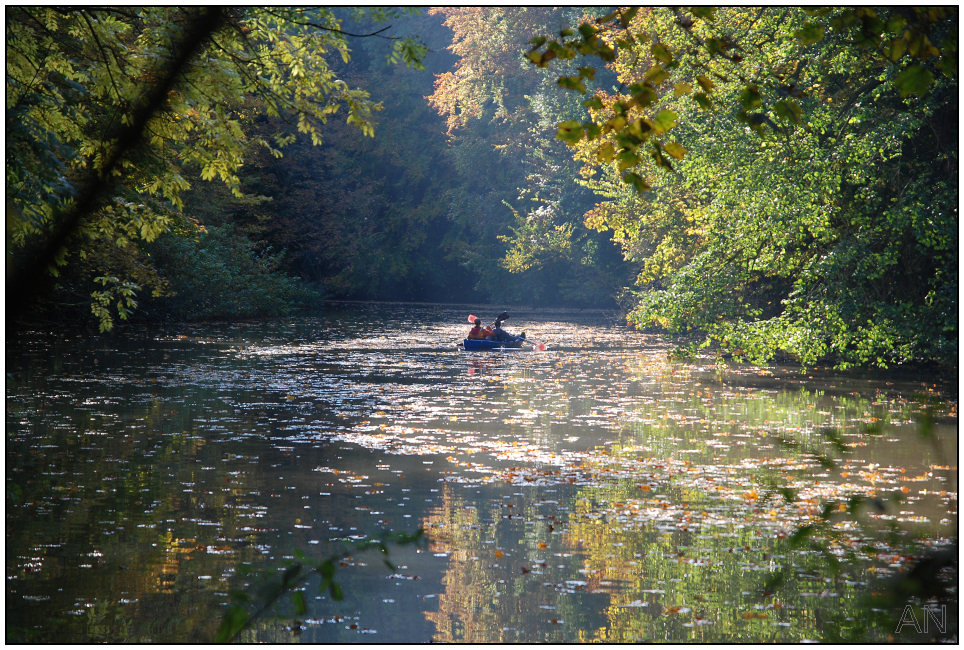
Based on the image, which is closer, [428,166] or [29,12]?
[29,12]

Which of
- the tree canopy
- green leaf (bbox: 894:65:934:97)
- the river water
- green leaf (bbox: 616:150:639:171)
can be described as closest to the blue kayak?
the tree canopy

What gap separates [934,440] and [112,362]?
21.2 metres

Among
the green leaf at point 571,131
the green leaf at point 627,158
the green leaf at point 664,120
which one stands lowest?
the green leaf at point 627,158

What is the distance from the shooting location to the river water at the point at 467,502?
603 centimetres

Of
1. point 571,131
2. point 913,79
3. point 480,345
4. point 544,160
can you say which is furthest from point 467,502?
point 544,160

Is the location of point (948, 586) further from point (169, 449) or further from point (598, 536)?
point (169, 449)

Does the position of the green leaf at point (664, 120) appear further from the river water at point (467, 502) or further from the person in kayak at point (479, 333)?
the person in kayak at point (479, 333)

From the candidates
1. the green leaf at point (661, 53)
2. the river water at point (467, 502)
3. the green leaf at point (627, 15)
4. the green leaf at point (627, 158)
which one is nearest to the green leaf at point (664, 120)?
the green leaf at point (627, 158)

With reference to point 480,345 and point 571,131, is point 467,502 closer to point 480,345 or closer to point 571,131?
point 571,131

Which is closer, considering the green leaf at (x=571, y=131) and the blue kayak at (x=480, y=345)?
the green leaf at (x=571, y=131)

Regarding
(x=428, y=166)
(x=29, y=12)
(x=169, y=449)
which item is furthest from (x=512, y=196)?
(x=29, y=12)

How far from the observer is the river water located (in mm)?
6027

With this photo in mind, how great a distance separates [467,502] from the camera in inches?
366

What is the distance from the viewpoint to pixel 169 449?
456 inches
